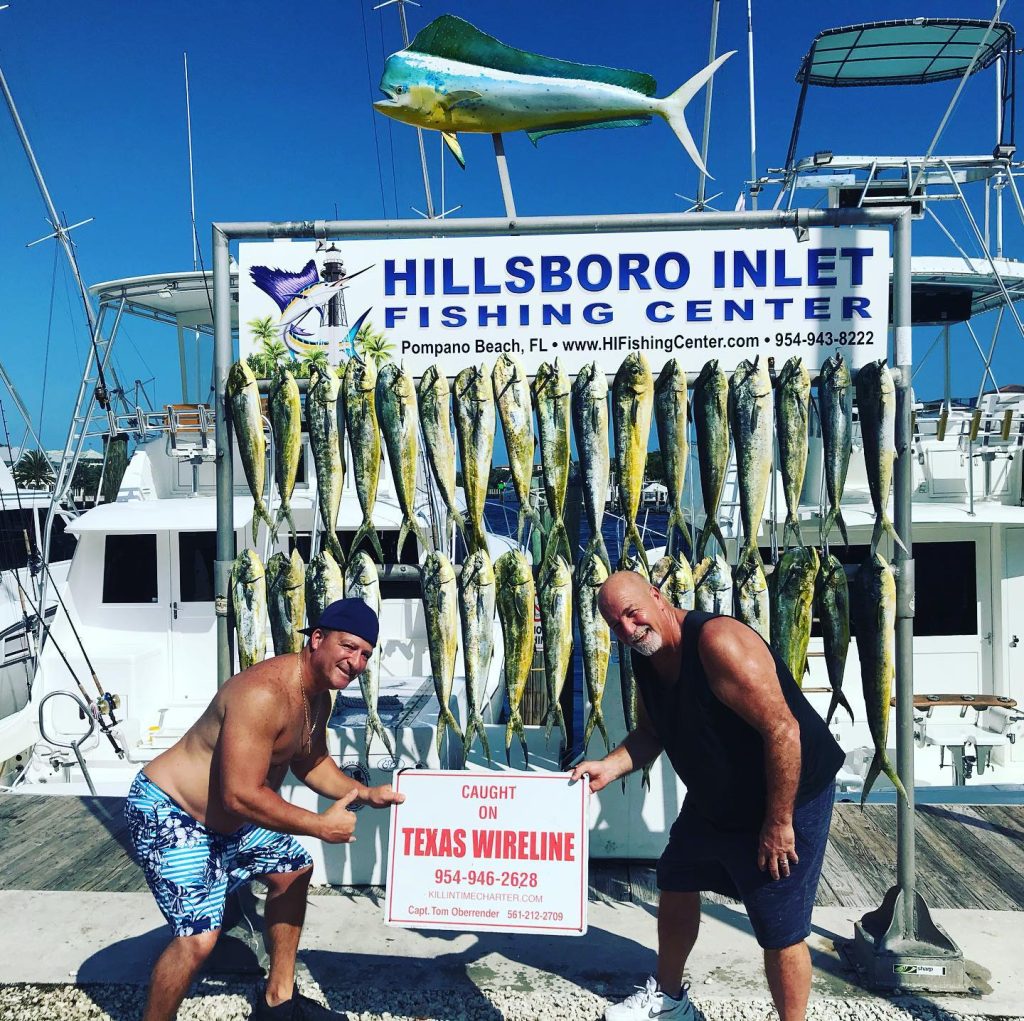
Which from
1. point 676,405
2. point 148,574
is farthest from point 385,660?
point 676,405

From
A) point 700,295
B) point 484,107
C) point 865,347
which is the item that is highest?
point 484,107

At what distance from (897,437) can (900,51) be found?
1110 centimetres

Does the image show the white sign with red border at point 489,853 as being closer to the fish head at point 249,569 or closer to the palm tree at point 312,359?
the fish head at point 249,569

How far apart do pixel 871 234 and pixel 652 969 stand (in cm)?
283

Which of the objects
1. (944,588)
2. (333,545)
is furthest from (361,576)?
(944,588)

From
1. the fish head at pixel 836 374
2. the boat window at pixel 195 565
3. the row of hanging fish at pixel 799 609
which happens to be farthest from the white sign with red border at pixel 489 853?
the boat window at pixel 195 565

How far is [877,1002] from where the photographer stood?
2936mm

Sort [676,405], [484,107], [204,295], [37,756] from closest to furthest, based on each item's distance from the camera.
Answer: [676,405] < [484,107] < [37,756] < [204,295]

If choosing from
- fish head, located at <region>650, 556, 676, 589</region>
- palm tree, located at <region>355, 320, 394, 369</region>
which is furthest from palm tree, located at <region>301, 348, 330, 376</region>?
fish head, located at <region>650, 556, 676, 589</region>

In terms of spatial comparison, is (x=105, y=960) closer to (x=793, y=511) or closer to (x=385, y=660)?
(x=793, y=511)

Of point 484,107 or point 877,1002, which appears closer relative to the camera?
point 877,1002

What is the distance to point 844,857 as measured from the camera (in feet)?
13.4

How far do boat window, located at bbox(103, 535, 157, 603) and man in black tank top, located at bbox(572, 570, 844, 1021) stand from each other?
258 inches

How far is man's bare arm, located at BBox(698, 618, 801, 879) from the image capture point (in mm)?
2373
